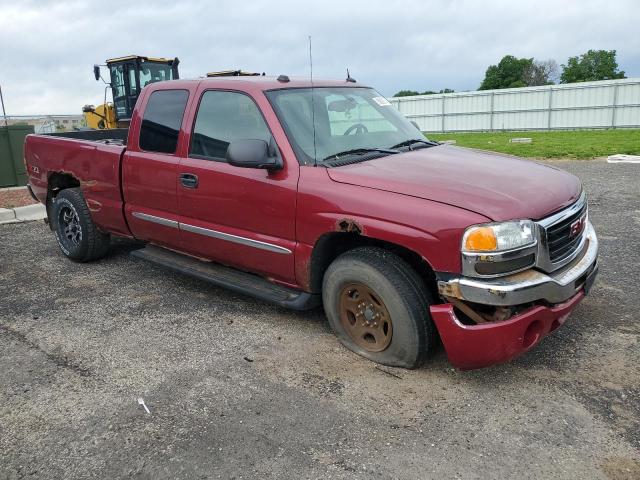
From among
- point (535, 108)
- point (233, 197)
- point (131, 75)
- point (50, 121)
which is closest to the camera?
point (233, 197)

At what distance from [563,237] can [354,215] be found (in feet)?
4.19

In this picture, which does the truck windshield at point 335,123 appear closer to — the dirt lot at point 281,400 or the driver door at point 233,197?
the driver door at point 233,197

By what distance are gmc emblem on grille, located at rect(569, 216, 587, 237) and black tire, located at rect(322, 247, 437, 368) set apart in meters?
1.01

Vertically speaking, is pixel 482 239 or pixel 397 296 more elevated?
pixel 482 239

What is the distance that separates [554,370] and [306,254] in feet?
5.69

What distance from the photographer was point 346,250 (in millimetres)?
3797

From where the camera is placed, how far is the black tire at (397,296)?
130 inches

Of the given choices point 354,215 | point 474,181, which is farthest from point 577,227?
point 354,215

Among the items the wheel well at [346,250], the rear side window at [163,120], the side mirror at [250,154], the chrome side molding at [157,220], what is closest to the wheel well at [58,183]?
the chrome side molding at [157,220]

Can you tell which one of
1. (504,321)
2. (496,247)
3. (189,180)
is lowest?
(504,321)

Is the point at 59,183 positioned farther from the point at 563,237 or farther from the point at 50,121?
the point at 50,121

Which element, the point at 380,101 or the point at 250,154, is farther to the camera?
the point at 380,101

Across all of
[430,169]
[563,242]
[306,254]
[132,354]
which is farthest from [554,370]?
[132,354]

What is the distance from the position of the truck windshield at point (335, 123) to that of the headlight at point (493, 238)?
1247mm
